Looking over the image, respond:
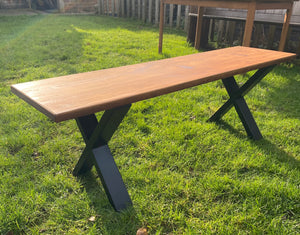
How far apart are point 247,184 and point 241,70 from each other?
2.65 ft

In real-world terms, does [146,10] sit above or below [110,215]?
above

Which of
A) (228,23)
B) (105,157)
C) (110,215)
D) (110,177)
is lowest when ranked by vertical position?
(110,215)

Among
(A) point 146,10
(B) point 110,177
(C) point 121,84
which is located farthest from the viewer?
(A) point 146,10

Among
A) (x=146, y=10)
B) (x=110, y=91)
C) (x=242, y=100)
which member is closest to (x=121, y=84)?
(x=110, y=91)

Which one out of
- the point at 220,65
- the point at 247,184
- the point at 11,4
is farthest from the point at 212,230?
the point at 11,4

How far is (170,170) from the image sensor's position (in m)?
2.12

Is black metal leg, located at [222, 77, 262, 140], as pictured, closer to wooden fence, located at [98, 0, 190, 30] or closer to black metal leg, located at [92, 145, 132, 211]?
black metal leg, located at [92, 145, 132, 211]

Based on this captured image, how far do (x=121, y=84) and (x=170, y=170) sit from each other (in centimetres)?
89

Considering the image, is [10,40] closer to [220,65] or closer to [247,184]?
[220,65]

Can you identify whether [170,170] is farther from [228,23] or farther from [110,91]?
[228,23]

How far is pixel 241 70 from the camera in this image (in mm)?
1952

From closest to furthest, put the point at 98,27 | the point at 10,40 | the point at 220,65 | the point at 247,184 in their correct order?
the point at 247,184
the point at 220,65
the point at 10,40
the point at 98,27

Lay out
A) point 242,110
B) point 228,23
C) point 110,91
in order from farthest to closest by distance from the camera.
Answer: point 228,23, point 242,110, point 110,91

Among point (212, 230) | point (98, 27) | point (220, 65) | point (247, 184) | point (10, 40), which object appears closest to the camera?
point (212, 230)
